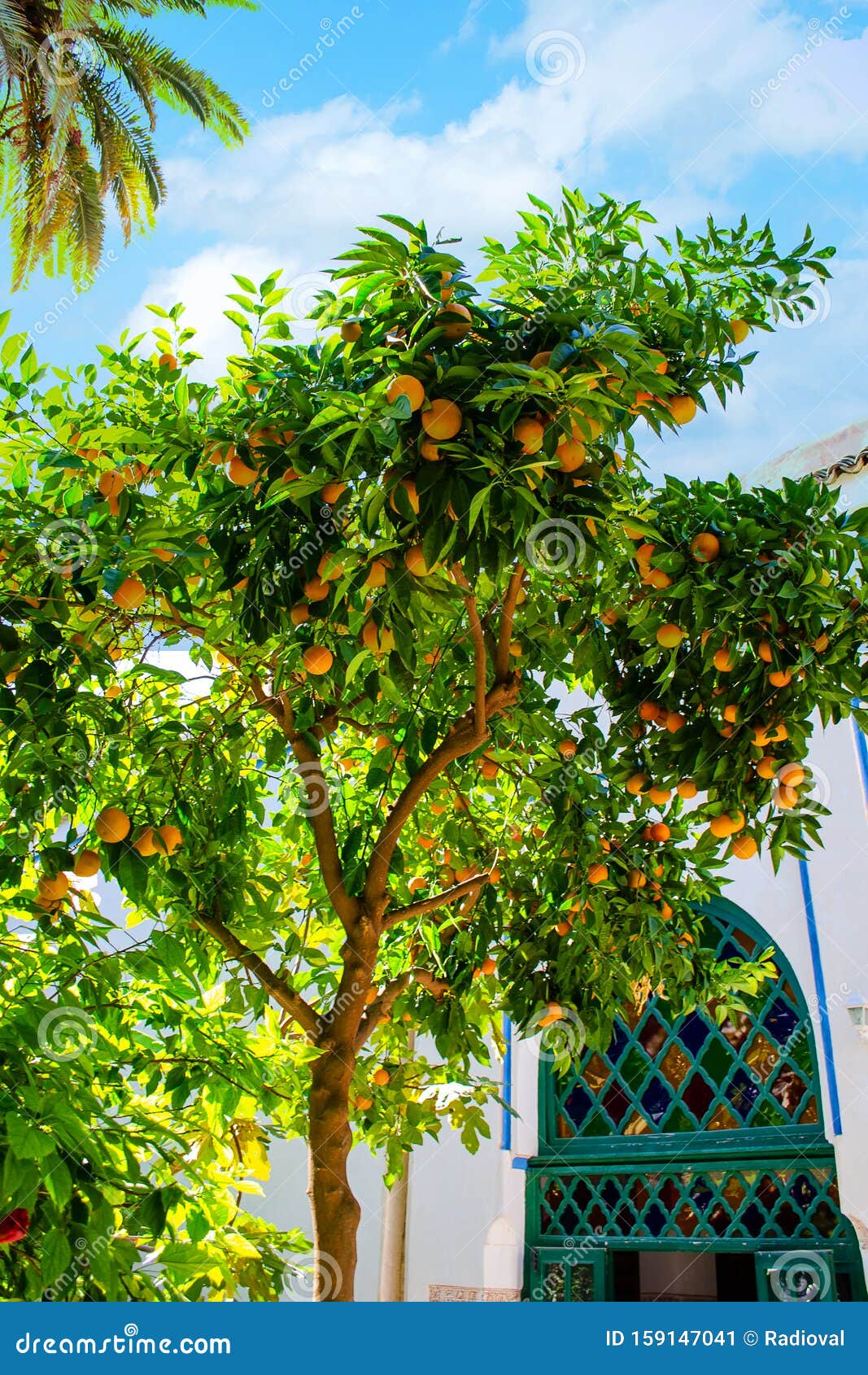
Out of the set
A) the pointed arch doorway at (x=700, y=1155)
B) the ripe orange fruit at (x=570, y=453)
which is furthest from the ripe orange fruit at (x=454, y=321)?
the pointed arch doorway at (x=700, y=1155)

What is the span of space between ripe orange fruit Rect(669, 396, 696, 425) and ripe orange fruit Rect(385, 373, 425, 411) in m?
0.57

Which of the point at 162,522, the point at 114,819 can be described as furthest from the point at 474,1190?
the point at 162,522

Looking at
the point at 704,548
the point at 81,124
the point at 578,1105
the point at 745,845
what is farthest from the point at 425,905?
the point at 81,124

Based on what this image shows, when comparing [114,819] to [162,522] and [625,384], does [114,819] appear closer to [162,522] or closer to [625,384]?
[162,522]

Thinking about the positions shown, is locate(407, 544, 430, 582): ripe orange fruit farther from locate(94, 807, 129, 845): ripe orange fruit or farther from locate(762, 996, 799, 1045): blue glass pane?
locate(762, 996, 799, 1045): blue glass pane

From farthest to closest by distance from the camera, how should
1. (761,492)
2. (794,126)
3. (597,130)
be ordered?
1. (794,126)
2. (597,130)
3. (761,492)

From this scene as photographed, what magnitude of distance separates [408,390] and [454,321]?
0.17 m

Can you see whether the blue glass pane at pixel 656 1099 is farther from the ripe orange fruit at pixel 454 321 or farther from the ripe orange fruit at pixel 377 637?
the ripe orange fruit at pixel 454 321

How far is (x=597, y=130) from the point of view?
13.0 feet

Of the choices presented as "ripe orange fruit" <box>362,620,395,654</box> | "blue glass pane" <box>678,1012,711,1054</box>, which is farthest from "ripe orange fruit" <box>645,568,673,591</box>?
"blue glass pane" <box>678,1012,711,1054</box>

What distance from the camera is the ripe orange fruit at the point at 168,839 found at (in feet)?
6.89

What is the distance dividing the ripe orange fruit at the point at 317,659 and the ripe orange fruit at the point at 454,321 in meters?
0.62

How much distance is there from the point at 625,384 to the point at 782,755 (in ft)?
3.04

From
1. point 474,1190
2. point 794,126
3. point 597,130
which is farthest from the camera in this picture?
point 474,1190
